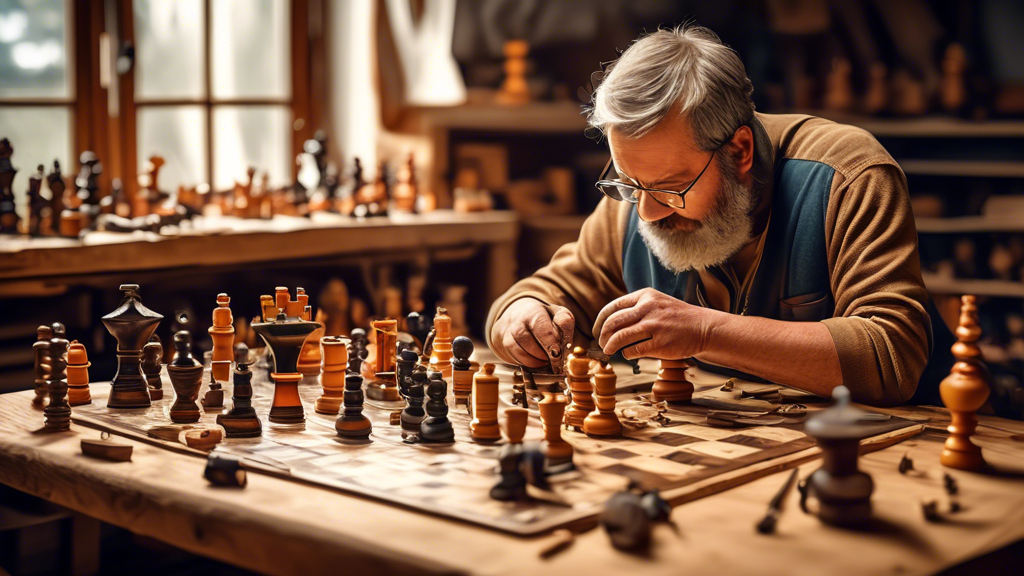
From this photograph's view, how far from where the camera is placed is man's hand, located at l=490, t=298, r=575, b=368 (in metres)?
2.39

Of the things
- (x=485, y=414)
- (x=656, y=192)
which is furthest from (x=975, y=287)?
(x=485, y=414)

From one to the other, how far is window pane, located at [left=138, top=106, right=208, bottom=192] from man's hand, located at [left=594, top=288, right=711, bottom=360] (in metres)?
3.14

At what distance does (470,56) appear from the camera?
5.27 meters

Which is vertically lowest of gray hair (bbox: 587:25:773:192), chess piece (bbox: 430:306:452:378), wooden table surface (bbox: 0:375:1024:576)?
wooden table surface (bbox: 0:375:1024:576)

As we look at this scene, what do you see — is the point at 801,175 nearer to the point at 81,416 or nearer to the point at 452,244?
the point at 81,416

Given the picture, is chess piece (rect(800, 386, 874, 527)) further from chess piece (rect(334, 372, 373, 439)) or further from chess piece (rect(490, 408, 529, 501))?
chess piece (rect(334, 372, 373, 439))

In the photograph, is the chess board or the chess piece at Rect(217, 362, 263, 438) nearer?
the chess board

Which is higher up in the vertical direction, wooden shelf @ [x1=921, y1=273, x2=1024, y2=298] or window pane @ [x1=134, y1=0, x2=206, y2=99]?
window pane @ [x1=134, y1=0, x2=206, y2=99]

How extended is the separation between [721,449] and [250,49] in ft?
12.6

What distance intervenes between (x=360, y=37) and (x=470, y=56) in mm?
561

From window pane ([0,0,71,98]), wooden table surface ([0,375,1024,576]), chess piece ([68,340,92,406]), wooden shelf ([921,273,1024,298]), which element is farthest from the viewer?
wooden shelf ([921,273,1024,298])

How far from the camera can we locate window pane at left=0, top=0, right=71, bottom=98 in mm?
4262

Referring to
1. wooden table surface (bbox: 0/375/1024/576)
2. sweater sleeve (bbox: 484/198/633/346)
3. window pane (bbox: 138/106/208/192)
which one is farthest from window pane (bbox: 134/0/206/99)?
wooden table surface (bbox: 0/375/1024/576)

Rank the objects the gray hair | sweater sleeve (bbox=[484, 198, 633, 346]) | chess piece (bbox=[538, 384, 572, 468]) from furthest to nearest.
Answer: sweater sleeve (bbox=[484, 198, 633, 346]), the gray hair, chess piece (bbox=[538, 384, 572, 468])
